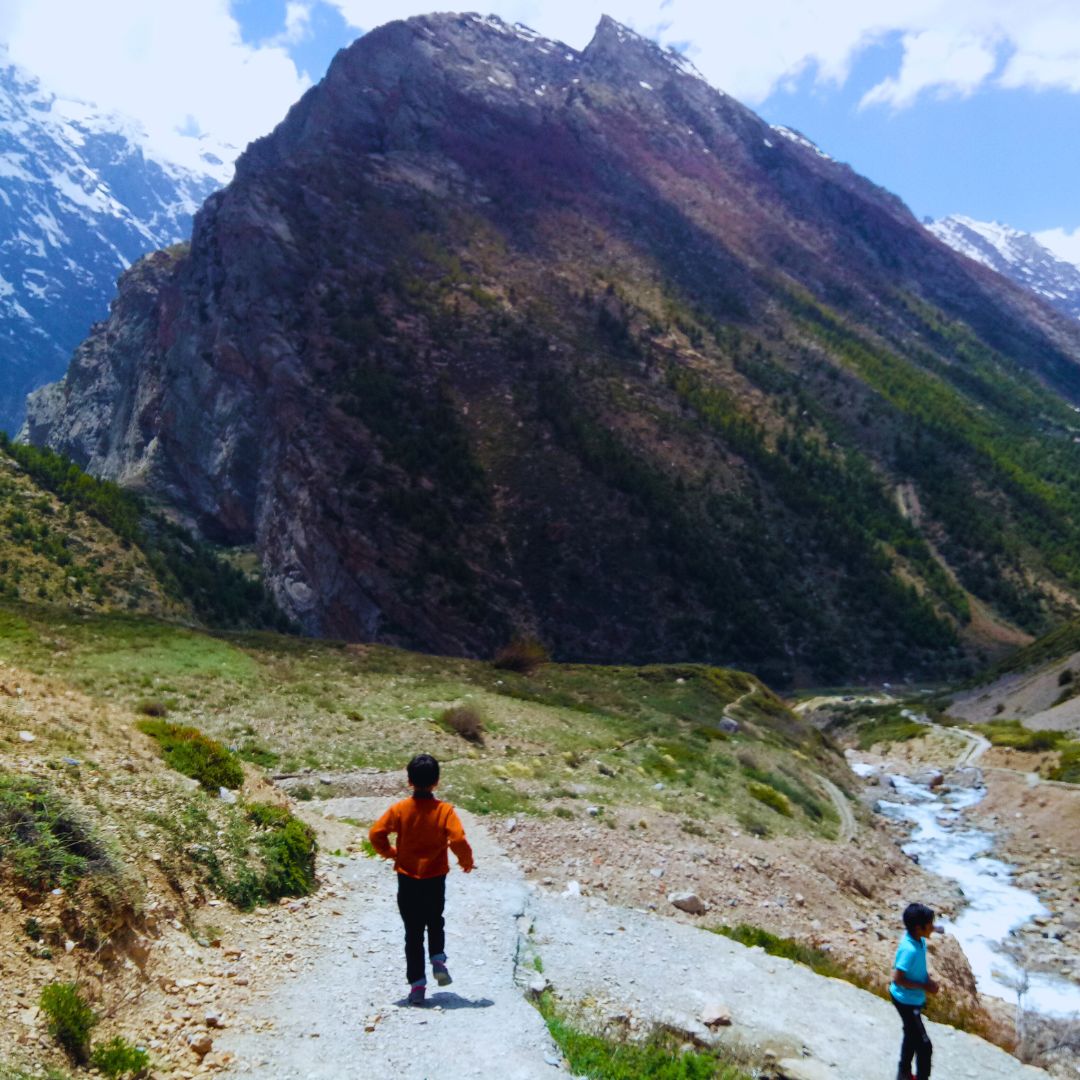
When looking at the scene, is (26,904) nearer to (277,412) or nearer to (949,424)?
(277,412)

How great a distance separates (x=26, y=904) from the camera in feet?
25.9

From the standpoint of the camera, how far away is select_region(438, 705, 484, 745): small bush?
84.2 ft

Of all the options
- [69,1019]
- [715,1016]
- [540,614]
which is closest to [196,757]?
[69,1019]

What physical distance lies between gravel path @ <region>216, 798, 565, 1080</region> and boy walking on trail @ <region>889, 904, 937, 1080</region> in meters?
3.97

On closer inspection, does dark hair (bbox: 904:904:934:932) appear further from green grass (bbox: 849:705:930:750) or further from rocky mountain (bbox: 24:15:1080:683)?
rocky mountain (bbox: 24:15:1080:683)

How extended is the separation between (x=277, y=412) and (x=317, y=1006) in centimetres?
9810

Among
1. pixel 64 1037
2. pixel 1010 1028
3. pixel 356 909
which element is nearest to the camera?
pixel 64 1037

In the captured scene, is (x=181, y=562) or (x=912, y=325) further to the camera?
(x=912, y=325)

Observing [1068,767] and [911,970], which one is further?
[1068,767]

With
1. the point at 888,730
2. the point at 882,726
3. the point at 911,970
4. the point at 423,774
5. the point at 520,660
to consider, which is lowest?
the point at 888,730

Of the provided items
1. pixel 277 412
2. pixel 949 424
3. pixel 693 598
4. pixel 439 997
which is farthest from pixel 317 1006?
pixel 949 424

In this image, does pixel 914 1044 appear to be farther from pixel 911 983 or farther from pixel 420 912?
pixel 420 912

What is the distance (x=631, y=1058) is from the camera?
8555 mm

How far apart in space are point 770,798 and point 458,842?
2065 cm
